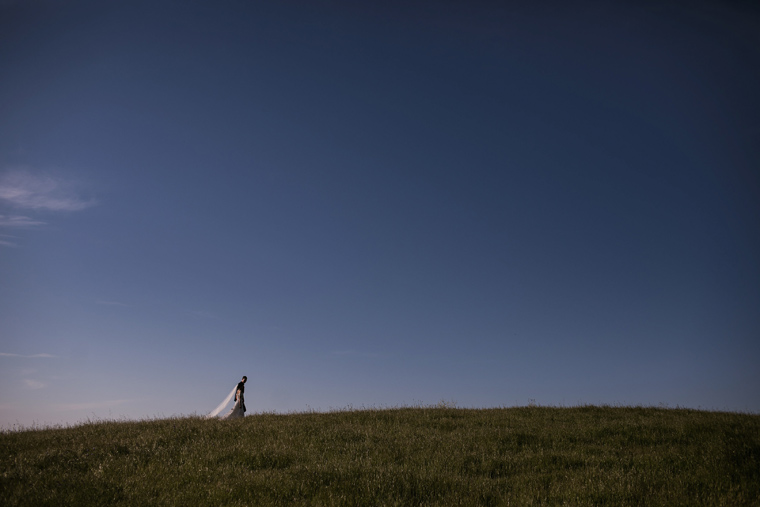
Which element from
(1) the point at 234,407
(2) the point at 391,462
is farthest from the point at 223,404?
(2) the point at 391,462

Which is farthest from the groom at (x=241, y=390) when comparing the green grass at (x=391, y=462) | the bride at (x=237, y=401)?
the green grass at (x=391, y=462)

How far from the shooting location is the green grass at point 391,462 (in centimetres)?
851

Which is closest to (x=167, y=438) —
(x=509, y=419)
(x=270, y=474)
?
(x=270, y=474)

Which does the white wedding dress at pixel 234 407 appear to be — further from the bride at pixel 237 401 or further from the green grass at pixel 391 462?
the green grass at pixel 391 462

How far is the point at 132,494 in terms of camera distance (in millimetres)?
8570

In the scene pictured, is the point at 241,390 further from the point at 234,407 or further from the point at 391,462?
the point at 391,462

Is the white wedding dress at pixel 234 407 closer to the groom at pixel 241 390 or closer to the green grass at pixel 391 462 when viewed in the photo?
the groom at pixel 241 390

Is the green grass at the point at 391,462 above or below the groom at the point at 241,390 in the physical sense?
below

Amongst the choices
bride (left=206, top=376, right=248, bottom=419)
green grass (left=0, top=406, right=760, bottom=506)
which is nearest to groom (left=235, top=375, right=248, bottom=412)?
bride (left=206, top=376, right=248, bottom=419)

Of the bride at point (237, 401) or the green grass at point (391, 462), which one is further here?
the bride at point (237, 401)

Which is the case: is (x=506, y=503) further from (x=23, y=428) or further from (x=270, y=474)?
(x=23, y=428)

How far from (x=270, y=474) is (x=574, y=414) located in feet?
39.7

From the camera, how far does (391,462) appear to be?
1039 centimetres

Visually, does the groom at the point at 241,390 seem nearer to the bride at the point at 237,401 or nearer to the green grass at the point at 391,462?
the bride at the point at 237,401
